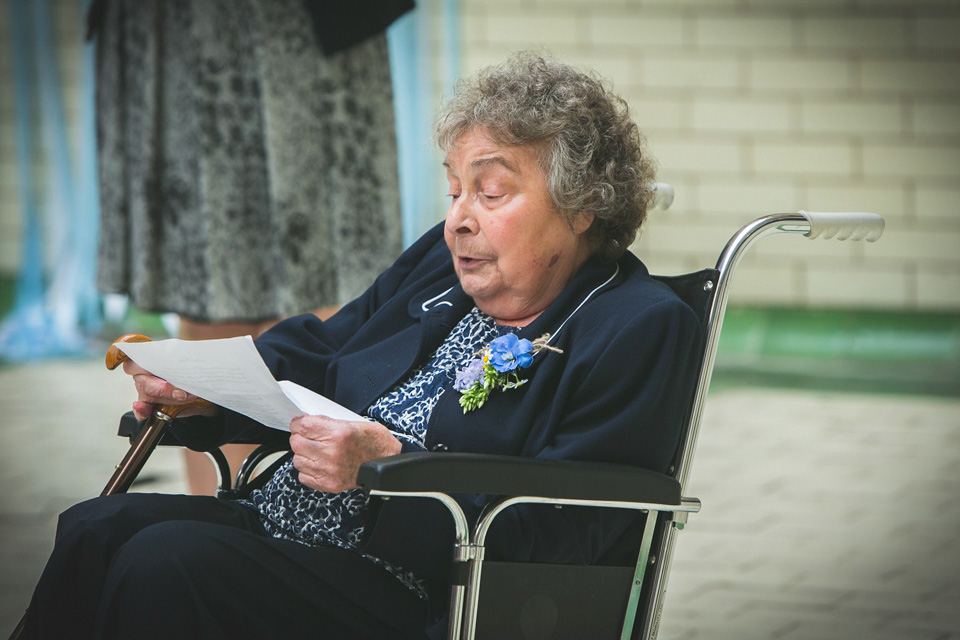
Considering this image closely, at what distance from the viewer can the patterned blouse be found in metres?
1.84

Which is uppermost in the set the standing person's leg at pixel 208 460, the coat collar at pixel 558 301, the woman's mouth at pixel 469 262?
the woman's mouth at pixel 469 262

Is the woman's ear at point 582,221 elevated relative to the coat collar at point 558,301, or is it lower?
elevated

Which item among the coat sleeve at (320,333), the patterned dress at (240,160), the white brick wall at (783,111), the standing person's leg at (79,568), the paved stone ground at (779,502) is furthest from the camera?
the white brick wall at (783,111)

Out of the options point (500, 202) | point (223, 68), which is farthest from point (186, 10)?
point (500, 202)

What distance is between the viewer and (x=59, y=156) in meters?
6.77

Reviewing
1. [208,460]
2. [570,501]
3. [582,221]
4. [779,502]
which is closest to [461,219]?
[582,221]

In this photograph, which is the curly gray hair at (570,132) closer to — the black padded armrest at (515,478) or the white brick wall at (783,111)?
the black padded armrest at (515,478)

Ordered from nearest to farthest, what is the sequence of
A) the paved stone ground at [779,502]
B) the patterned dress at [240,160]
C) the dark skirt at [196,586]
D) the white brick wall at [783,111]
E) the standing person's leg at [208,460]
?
the dark skirt at [196,586] → the standing person's leg at [208,460] → the patterned dress at [240,160] → the paved stone ground at [779,502] → the white brick wall at [783,111]

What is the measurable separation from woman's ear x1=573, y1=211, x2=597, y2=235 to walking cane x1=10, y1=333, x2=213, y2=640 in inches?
26.8

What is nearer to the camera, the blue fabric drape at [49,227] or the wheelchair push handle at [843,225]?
the wheelchair push handle at [843,225]

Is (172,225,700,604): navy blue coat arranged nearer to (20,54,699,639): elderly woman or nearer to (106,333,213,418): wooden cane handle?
(20,54,699,639): elderly woman

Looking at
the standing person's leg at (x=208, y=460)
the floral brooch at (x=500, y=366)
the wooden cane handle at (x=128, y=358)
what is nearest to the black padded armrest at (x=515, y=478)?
the floral brooch at (x=500, y=366)

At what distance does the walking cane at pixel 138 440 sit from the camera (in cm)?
198

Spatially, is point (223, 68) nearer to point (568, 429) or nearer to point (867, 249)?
point (568, 429)
